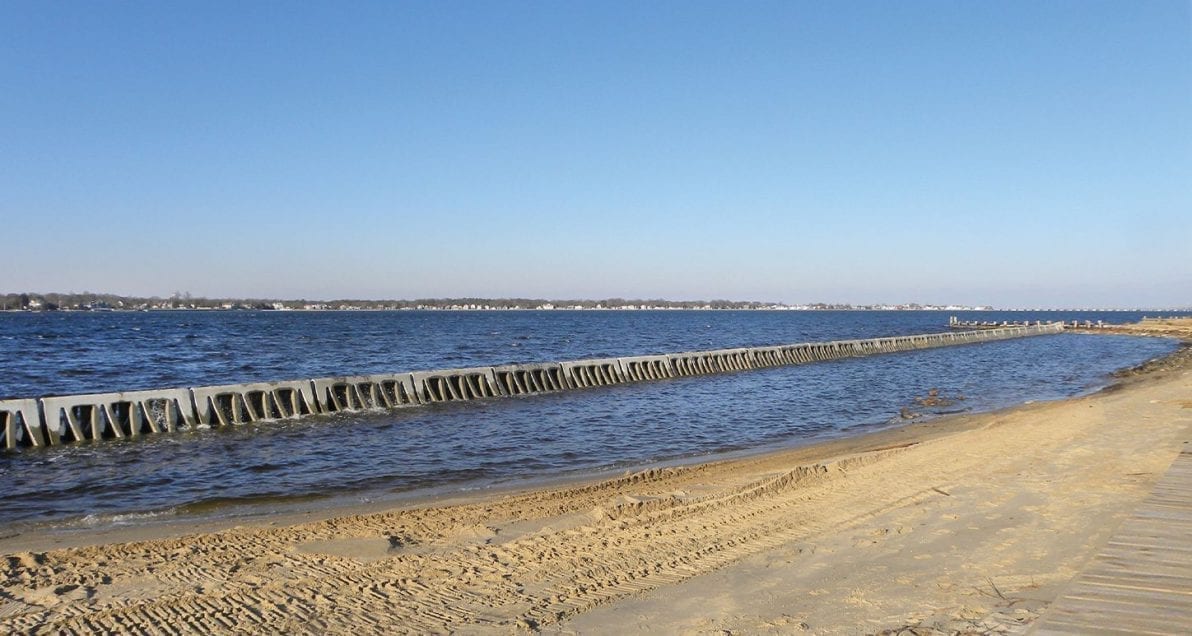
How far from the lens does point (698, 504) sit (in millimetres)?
10406

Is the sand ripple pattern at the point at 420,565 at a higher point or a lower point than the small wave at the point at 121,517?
higher

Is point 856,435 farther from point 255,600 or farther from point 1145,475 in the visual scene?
point 255,600

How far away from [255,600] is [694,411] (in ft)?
61.3

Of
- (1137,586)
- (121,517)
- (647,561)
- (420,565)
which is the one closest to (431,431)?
(121,517)

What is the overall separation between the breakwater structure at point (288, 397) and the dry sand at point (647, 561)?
9.56 m

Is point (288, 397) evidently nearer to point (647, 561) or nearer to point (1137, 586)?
point (647, 561)

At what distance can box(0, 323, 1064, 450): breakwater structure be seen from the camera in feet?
58.2

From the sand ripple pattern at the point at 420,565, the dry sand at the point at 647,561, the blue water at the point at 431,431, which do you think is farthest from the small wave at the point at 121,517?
the sand ripple pattern at the point at 420,565

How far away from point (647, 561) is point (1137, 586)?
157 inches

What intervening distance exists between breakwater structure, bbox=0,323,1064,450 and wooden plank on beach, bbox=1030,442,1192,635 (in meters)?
19.6

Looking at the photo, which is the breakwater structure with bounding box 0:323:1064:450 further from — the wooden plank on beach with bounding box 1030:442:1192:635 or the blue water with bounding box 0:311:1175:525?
the wooden plank on beach with bounding box 1030:442:1192:635

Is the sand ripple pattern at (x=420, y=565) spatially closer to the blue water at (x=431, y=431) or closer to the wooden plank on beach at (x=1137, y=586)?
the wooden plank on beach at (x=1137, y=586)

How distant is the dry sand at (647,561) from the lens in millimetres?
6184

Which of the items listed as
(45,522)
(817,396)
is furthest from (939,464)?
(817,396)
